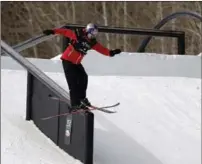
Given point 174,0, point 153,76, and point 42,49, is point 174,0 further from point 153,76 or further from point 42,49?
point 153,76

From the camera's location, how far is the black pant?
7020 millimetres

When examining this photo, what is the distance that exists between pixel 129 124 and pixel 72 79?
2016 millimetres

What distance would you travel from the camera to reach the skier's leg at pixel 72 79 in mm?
7016

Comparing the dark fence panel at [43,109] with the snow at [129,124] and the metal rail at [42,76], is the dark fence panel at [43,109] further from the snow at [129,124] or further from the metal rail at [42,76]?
the metal rail at [42,76]

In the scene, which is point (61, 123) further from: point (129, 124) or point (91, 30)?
point (91, 30)

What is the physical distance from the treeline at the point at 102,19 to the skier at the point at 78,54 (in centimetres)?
1590

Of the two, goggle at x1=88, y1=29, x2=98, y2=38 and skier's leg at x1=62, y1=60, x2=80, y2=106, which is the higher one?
goggle at x1=88, y1=29, x2=98, y2=38

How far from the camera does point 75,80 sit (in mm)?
7043

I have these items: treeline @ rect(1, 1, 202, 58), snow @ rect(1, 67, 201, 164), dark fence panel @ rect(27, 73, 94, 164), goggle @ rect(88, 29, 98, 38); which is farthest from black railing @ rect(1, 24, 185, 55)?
treeline @ rect(1, 1, 202, 58)

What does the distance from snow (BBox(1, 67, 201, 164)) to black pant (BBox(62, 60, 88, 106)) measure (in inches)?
33.0

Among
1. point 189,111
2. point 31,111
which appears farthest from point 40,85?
point 189,111

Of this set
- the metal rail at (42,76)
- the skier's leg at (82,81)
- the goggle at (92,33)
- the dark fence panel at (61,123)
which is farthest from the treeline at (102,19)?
the goggle at (92,33)

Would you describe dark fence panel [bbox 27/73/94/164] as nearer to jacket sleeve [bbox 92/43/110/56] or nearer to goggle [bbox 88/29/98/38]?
jacket sleeve [bbox 92/43/110/56]

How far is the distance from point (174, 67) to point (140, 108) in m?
1.70
